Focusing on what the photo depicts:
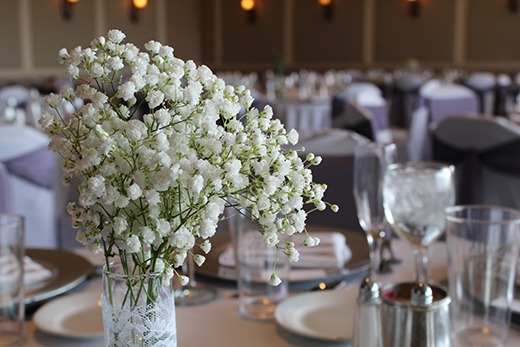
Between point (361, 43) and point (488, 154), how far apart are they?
10935 mm

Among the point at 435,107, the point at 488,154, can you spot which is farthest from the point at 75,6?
the point at 488,154

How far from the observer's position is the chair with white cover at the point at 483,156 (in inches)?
98.2

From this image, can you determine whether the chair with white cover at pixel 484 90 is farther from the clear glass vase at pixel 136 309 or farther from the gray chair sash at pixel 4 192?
the clear glass vase at pixel 136 309

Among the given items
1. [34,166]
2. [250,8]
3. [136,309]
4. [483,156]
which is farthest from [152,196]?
[250,8]

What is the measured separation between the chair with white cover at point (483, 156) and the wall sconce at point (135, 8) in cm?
1122

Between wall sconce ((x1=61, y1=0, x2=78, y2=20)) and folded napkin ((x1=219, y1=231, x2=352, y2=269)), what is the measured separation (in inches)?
467

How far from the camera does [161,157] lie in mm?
592

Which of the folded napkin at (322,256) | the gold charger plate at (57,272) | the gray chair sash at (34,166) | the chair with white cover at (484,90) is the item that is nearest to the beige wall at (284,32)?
the chair with white cover at (484,90)

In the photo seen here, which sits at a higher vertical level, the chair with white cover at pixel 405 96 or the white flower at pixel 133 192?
the chair with white cover at pixel 405 96

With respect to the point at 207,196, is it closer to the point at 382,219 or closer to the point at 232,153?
the point at 232,153

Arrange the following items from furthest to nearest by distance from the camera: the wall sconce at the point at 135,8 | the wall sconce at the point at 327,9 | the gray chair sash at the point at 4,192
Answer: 1. the wall sconce at the point at 327,9
2. the wall sconce at the point at 135,8
3. the gray chair sash at the point at 4,192

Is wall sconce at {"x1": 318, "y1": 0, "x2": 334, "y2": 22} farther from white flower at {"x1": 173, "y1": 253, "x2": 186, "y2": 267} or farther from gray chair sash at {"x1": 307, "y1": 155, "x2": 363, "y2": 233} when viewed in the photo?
white flower at {"x1": 173, "y1": 253, "x2": 186, "y2": 267}

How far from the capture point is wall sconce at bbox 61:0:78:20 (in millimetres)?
12031

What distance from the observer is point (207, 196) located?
2.10 feet
